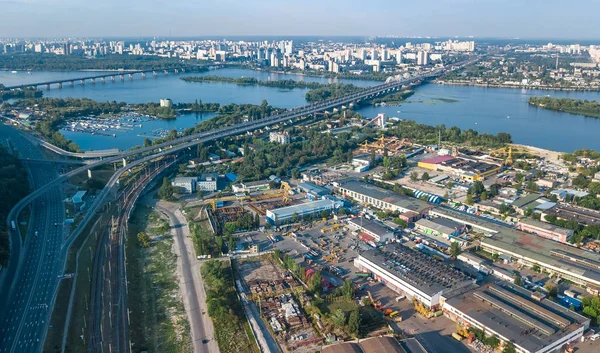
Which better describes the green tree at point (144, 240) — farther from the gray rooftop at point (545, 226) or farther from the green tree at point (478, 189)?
the green tree at point (478, 189)

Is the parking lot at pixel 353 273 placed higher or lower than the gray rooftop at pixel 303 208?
lower

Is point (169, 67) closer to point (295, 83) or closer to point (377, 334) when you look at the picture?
point (295, 83)

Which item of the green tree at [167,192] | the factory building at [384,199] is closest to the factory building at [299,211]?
the factory building at [384,199]

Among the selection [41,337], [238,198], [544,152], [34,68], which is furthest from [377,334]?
[34,68]

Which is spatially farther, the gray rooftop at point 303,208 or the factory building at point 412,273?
the gray rooftop at point 303,208

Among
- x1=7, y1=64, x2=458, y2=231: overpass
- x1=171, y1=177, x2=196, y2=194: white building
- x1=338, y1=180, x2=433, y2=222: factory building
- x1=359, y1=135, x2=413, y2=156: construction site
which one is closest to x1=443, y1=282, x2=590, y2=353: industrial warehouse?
x1=338, y1=180, x2=433, y2=222: factory building

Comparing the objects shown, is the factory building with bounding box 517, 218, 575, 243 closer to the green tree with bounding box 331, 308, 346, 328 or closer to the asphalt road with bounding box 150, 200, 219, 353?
the green tree with bounding box 331, 308, 346, 328
